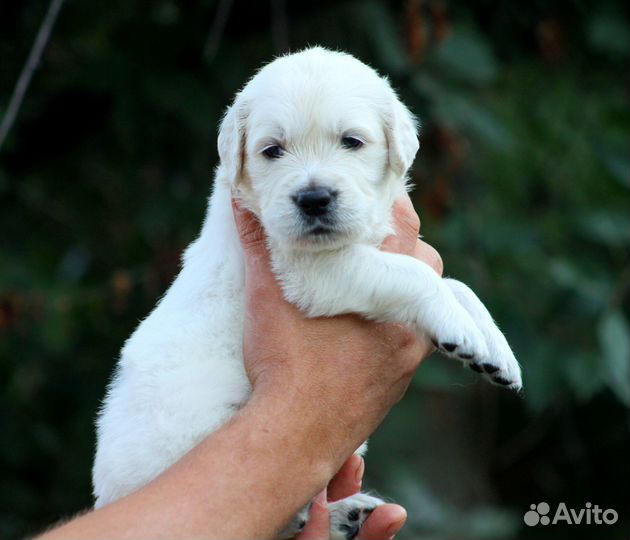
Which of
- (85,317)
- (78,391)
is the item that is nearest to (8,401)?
(78,391)

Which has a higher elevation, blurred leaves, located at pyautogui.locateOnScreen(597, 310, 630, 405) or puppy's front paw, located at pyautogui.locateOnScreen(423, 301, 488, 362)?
puppy's front paw, located at pyautogui.locateOnScreen(423, 301, 488, 362)

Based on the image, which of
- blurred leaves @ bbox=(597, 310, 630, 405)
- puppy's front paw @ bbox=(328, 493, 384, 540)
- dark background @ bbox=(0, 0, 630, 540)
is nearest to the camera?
puppy's front paw @ bbox=(328, 493, 384, 540)

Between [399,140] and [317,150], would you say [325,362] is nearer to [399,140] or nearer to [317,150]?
[317,150]

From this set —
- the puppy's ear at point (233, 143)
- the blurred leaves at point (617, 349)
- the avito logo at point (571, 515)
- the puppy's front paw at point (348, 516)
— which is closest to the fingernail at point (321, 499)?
the puppy's front paw at point (348, 516)

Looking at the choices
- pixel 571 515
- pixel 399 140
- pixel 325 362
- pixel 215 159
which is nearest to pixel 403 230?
pixel 399 140

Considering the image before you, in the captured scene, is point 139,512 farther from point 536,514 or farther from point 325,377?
point 536,514

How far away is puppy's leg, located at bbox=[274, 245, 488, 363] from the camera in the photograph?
358 cm

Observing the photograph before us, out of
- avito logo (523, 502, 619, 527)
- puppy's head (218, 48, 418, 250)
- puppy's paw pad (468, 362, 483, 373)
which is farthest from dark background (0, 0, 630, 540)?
puppy's head (218, 48, 418, 250)

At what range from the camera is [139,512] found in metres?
2.86

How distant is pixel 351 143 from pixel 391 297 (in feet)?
2.03

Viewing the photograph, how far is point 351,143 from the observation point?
3.75 metres

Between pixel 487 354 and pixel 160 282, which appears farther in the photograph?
pixel 160 282

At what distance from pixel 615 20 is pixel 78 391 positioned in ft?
14.3

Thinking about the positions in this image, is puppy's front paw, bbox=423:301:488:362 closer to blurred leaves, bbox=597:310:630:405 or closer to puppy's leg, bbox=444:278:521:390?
puppy's leg, bbox=444:278:521:390
